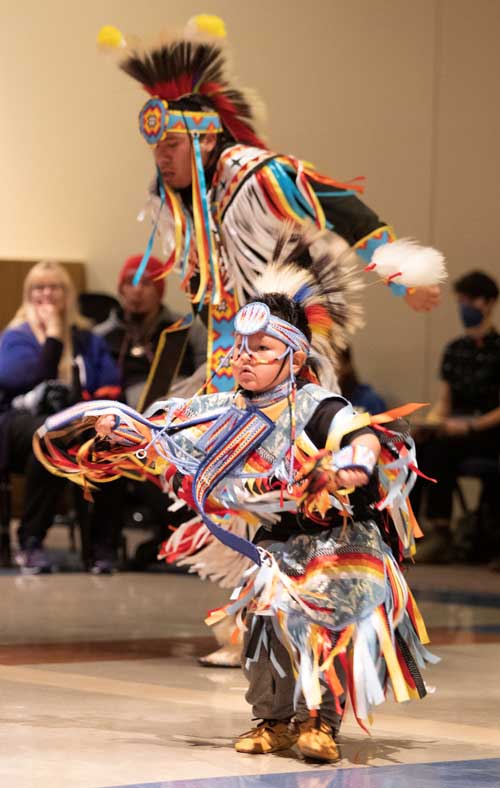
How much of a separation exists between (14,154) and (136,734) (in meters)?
4.80

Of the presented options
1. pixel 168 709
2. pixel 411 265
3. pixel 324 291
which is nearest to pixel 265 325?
pixel 324 291

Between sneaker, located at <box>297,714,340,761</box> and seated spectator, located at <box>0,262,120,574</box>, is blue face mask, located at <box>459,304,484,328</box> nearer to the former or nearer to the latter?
seated spectator, located at <box>0,262,120,574</box>

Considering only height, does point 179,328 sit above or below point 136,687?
above

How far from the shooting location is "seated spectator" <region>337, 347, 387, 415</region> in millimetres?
6262

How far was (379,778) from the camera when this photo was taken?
2.79 meters

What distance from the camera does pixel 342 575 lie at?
2984 mm

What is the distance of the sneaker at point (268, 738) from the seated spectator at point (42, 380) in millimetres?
2759

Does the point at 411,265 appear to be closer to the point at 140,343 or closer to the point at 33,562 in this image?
the point at 33,562

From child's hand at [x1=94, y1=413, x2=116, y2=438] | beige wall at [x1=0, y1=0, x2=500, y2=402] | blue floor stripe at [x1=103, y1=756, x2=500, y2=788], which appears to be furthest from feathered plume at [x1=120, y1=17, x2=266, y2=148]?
beige wall at [x1=0, y1=0, x2=500, y2=402]

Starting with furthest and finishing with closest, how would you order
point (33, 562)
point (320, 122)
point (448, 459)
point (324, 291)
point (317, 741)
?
point (320, 122) → point (448, 459) → point (33, 562) → point (324, 291) → point (317, 741)

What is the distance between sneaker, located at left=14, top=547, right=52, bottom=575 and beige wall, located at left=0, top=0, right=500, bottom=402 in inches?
88.1

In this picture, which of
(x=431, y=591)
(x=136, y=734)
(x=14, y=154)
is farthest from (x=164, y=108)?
(x=14, y=154)

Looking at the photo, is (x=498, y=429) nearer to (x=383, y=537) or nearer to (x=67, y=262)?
(x=67, y=262)

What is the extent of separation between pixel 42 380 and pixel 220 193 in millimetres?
2106
